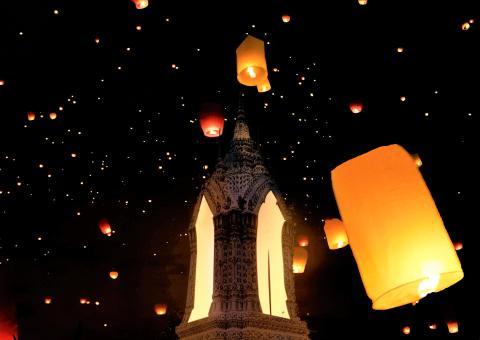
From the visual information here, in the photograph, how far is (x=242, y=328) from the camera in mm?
5910

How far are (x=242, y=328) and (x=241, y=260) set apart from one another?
916 mm

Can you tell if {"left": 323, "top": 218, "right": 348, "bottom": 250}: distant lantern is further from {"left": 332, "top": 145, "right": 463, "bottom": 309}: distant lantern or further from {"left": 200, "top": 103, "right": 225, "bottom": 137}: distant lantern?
{"left": 332, "top": 145, "right": 463, "bottom": 309}: distant lantern

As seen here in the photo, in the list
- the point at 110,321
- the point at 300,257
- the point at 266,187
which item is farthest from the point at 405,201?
the point at 110,321

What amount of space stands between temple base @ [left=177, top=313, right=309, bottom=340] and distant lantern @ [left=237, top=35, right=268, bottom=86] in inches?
124

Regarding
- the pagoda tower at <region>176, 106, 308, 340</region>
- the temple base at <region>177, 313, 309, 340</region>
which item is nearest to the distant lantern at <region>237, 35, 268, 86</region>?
the pagoda tower at <region>176, 106, 308, 340</region>

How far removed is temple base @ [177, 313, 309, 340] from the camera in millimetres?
5883

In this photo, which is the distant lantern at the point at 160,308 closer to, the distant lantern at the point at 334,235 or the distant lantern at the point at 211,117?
the distant lantern at the point at 334,235

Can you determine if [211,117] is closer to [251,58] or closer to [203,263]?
[251,58]

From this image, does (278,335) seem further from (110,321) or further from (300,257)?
(110,321)

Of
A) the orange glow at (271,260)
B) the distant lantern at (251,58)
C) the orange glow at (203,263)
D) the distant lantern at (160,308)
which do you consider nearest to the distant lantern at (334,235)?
the orange glow at (271,260)

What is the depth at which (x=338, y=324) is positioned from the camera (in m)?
27.7

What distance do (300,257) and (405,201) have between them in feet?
23.4

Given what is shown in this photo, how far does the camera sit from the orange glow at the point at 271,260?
648cm

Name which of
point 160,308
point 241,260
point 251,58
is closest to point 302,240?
point 241,260
